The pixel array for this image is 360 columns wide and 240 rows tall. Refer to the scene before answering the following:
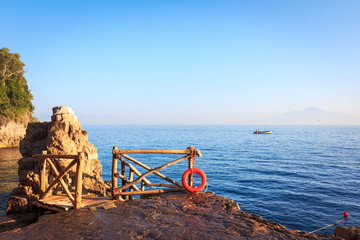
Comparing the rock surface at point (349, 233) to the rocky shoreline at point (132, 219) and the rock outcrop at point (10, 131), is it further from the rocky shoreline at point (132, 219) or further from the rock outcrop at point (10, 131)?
the rock outcrop at point (10, 131)

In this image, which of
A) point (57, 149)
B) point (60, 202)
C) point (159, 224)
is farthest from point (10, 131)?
point (159, 224)

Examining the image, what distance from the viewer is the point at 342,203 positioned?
19469 mm

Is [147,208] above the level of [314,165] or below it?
above

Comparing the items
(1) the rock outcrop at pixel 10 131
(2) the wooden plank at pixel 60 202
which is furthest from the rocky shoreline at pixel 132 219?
(1) the rock outcrop at pixel 10 131

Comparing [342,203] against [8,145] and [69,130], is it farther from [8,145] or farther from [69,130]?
[8,145]

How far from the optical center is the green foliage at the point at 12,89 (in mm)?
47812

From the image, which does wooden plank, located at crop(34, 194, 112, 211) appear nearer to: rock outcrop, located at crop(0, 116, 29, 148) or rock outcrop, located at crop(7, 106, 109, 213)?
rock outcrop, located at crop(7, 106, 109, 213)

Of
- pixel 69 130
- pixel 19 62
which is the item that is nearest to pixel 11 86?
pixel 19 62

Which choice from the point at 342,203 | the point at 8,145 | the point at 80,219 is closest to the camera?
the point at 80,219

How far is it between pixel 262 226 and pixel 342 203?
18.4 metres

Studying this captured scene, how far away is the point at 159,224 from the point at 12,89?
58.9 m

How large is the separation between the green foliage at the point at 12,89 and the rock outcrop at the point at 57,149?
4627cm

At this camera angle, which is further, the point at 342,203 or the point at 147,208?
the point at 342,203

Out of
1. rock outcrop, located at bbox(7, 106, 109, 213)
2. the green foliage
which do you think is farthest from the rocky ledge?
the green foliage
